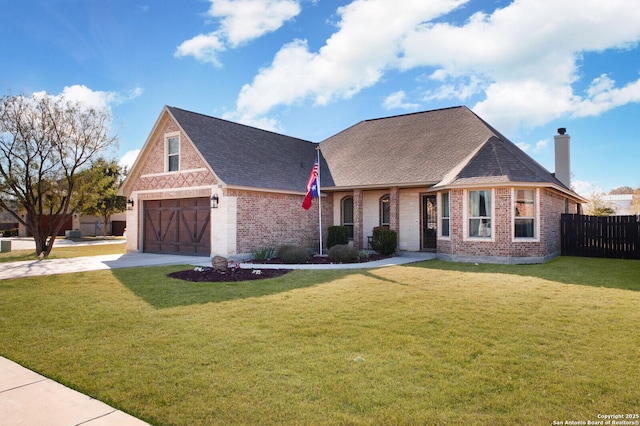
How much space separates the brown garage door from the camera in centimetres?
1634

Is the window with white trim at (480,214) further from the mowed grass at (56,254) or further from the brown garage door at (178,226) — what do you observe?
the mowed grass at (56,254)

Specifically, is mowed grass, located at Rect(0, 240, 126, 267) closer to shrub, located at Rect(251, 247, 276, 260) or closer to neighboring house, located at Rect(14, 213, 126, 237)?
shrub, located at Rect(251, 247, 276, 260)

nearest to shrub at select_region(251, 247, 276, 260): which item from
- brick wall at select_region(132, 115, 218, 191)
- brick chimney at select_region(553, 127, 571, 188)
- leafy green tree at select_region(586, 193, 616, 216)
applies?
brick wall at select_region(132, 115, 218, 191)

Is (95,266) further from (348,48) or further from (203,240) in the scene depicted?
(348,48)

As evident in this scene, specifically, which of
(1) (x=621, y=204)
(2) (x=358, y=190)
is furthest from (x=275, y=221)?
(1) (x=621, y=204)

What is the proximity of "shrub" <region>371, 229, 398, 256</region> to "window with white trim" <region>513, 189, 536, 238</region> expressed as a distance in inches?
182

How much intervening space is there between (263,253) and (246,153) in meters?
5.14

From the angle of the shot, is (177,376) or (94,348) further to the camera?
(94,348)

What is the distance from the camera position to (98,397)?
3.60 m

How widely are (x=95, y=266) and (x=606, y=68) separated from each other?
21.3 meters

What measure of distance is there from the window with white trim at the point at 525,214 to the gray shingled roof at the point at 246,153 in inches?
357

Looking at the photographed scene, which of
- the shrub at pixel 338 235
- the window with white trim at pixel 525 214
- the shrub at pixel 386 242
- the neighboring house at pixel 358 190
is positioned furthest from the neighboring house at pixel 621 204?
the shrub at pixel 338 235

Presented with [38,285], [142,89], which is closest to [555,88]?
[142,89]

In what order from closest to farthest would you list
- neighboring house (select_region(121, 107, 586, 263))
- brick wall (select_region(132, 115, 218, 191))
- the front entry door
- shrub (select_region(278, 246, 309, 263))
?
neighboring house (select_region(121, 107, 586, 263)) → shrub (select_region(278, 246, 309, 263)) → brick wall (select_region(132, 115, 218, 191)) → the front entry door
